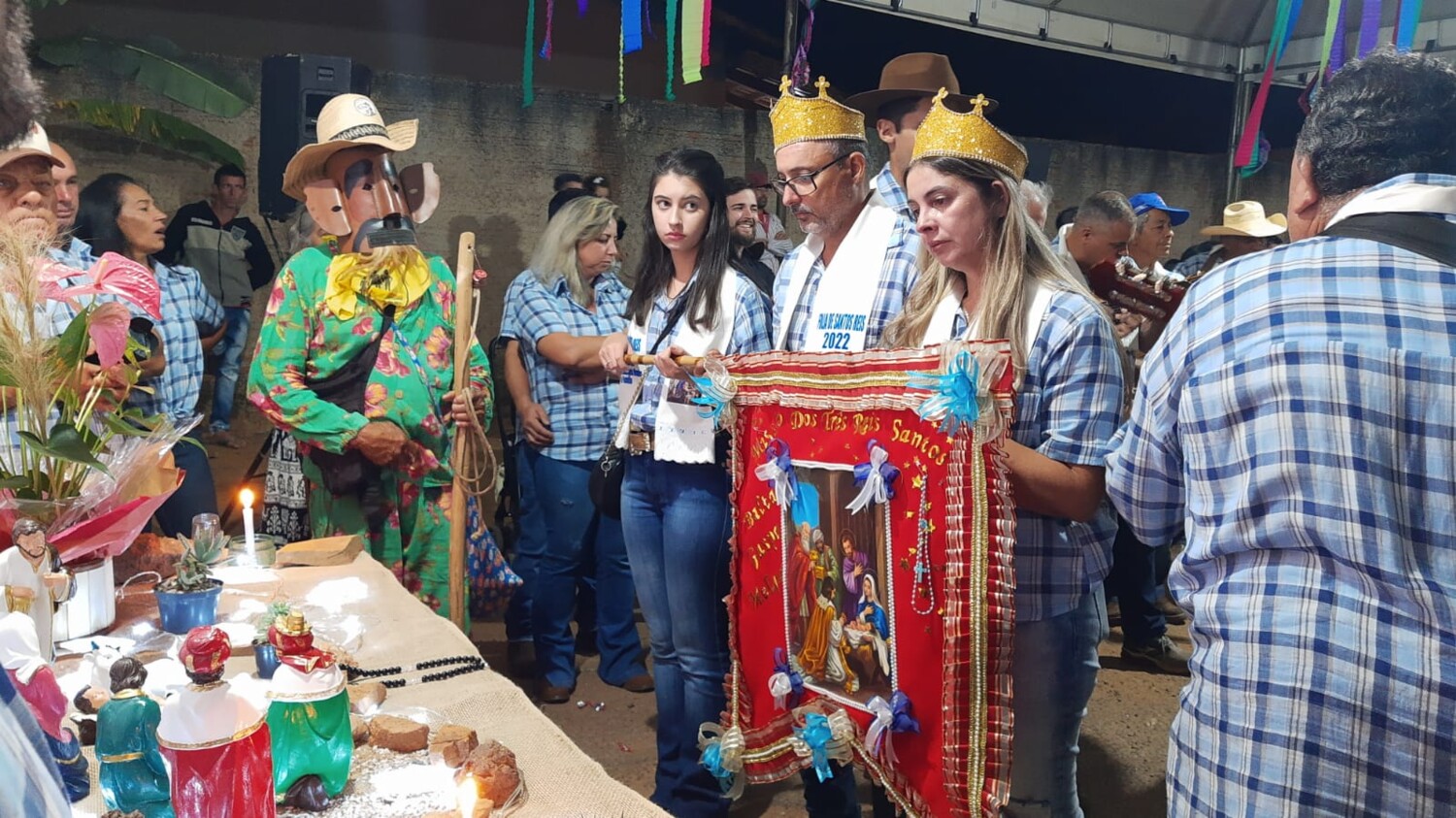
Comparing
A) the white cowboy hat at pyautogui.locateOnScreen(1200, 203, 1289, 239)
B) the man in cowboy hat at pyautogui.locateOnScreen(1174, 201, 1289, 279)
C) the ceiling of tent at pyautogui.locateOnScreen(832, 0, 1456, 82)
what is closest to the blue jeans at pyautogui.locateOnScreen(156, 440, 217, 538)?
the man in cowboy hat at pyautogui.locateOnScreen(1174, 201, 1289, 279)

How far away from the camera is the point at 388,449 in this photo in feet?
10.2

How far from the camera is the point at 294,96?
528cm

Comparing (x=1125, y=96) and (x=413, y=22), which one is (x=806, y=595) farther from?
(x=1125, y=96)

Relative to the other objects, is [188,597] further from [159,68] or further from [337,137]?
[159,68]

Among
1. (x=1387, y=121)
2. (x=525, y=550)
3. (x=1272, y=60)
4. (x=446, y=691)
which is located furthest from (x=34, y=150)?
(x=1272, y=60)

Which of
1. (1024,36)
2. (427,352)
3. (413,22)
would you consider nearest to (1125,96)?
(1024,36)

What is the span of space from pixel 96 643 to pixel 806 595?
146cm

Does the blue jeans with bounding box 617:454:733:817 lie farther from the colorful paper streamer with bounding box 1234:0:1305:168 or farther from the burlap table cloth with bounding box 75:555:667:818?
the colorful paper streamer with bounding box 1234:0:1305:168

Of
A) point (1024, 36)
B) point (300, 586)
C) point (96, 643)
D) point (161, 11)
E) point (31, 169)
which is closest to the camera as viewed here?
point (96, 643)

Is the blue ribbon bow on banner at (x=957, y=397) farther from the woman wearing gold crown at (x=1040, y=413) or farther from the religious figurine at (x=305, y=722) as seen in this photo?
the religious figurine at (x=305, y=722)

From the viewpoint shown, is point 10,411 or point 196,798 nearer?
point 196,798

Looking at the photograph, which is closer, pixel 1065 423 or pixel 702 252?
pixel 1065 423

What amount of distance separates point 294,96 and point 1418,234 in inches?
205

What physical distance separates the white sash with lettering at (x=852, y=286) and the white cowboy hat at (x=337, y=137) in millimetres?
1619
